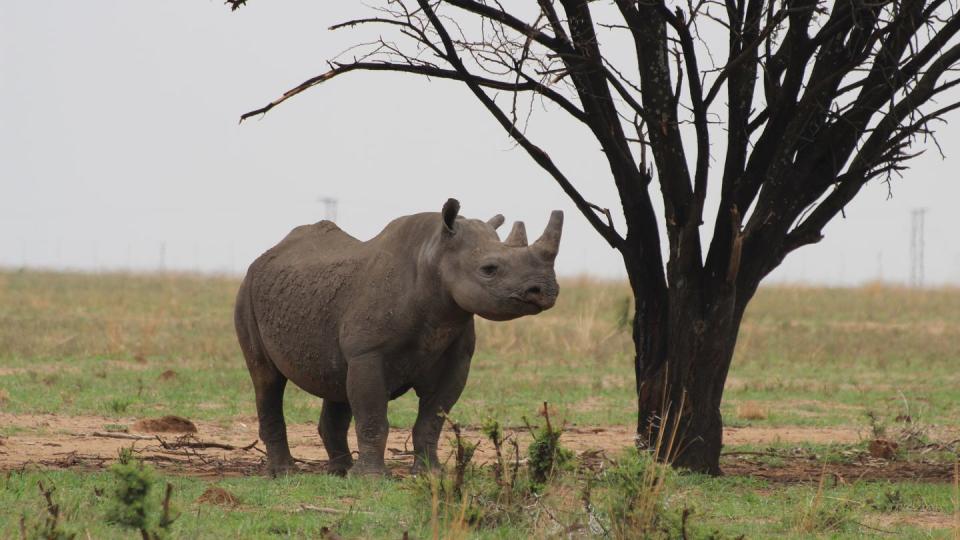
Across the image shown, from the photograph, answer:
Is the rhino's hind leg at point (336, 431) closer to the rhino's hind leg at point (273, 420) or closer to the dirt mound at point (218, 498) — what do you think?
the rhino's hind leg at point (273, 420)

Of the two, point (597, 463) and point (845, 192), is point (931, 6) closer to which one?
point (845, 192)

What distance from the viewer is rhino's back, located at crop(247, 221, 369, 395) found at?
9.25 m

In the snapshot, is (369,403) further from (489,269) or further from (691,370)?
(691,370)

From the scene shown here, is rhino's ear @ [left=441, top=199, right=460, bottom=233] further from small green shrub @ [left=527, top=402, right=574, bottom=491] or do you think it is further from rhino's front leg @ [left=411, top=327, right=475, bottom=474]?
small green shrub @ [left=527, top=402, right=574, bottom=491]

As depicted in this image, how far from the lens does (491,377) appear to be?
1708cm

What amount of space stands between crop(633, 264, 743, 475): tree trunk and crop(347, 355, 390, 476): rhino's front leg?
183cm

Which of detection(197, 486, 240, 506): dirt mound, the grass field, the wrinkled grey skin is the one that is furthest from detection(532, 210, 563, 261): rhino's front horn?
detection(197, 486, 240, 506): dirt mound

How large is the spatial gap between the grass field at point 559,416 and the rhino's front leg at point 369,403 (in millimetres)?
311

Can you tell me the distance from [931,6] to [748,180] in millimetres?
1625

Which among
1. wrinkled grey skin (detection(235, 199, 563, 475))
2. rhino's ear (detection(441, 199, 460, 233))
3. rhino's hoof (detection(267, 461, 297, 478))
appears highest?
rhino's ear (detection(441, 199, 460, 233))

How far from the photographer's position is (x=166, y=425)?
12.0 metres

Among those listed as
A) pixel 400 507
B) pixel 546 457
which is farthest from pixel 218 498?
pixel 546 457

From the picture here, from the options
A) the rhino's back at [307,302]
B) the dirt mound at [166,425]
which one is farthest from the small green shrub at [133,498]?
the dirt mound at [166,425]

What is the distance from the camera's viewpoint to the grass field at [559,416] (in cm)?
700
